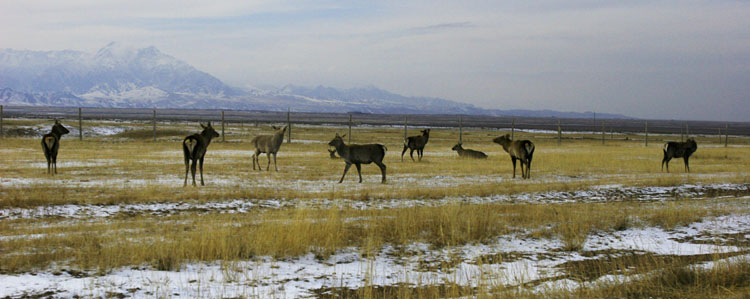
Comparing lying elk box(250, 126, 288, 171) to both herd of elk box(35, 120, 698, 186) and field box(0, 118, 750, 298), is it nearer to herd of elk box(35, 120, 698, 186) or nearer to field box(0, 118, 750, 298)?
herd of elk box(35, 120, 698, 186)

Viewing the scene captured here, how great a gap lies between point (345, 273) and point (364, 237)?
215cm

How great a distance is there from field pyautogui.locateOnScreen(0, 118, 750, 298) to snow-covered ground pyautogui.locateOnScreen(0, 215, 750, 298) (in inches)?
1.3

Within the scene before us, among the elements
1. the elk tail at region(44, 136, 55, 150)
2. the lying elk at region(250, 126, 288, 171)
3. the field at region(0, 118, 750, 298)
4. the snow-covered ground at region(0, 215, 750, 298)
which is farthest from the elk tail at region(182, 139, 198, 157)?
the snow-covered ground at region(0, 215, 750, 298)

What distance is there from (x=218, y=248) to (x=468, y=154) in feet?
71.6

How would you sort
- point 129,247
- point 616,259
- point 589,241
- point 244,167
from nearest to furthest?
point 129,247
point 616,259
point 589,241
point 244,167

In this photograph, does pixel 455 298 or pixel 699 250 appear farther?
pixel 699 250

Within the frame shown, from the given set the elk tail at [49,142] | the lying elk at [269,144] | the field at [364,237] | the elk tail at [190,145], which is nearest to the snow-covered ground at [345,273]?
the field at [364,237]

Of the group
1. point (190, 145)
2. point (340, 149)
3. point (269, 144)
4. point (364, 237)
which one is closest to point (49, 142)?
point (190, 145)

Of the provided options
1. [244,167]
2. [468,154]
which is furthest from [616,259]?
[468,154]

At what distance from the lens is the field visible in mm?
7000

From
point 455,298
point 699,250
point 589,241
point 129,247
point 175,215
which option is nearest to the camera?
point 455,298

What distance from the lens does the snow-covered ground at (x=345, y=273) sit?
663cm

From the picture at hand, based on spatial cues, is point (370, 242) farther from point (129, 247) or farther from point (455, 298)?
point (129, 247)

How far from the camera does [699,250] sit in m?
9.37
